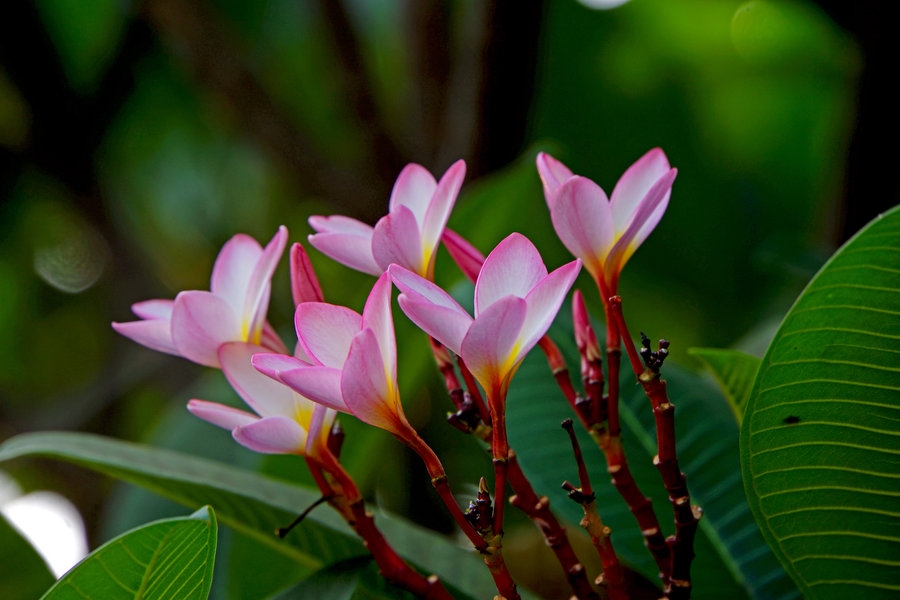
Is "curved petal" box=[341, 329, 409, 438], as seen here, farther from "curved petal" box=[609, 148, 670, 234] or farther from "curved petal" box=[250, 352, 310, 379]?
"curved petal" box=[609, 148, 670, 234]

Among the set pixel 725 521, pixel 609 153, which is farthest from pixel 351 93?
pixel 725 521

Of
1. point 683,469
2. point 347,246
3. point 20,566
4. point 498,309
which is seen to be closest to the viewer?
point 498,309

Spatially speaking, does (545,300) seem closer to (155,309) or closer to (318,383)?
(318,383)

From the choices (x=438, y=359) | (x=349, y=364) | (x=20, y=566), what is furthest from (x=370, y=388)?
(x=20, y=566)

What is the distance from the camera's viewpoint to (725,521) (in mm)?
548

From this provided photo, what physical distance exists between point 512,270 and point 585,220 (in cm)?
7

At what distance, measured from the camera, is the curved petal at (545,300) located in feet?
0.97

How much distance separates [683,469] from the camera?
570 mm

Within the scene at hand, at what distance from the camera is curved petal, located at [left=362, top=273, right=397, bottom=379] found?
307 mm

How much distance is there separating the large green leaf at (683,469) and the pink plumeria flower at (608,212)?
187 mm

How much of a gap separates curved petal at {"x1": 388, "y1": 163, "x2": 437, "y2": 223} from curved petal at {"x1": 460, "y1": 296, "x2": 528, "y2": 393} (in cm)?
14

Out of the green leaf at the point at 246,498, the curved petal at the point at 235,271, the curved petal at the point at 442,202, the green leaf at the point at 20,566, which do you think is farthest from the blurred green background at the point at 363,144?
the curved petal at the point at 442,202

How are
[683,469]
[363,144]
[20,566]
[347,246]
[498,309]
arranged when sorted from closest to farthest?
1. [498,309]
2. [347,246]
3. [683,469]
4. [20,566]
5. [363,144]

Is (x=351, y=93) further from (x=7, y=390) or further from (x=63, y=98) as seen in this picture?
(x=7, y=390)
